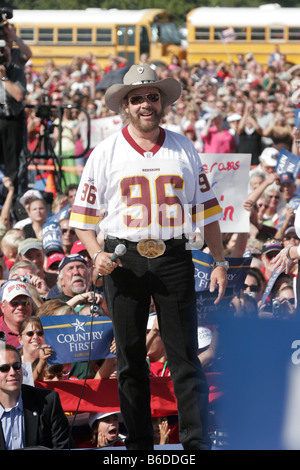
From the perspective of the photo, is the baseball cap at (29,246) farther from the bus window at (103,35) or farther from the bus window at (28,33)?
the bus window at (28,33)

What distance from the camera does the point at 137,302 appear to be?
210 inches

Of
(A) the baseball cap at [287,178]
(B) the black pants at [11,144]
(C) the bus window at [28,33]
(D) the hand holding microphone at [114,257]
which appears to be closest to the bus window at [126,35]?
(C) the bus window at [28,33]

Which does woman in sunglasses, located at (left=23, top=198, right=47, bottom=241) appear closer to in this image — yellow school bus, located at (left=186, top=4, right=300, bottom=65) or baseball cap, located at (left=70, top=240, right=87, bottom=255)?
baseball cap, located at (left=70, top=240, right=87, bottom=255)

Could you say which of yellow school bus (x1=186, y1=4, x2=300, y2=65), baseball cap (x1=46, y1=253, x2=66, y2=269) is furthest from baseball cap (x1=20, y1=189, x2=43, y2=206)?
yellow school bus (x1=186, y1=4, x2=300, y2=65)

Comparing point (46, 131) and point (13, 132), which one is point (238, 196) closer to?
point (13, 132)

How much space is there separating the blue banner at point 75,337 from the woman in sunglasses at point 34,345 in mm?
79

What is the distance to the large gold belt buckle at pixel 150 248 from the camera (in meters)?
5.26

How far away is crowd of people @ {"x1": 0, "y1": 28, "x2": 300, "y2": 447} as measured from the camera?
719cm

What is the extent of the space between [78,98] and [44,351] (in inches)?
542

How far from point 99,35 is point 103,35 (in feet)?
0.41

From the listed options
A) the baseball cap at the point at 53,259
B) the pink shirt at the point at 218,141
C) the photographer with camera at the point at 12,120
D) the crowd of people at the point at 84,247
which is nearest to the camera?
the crowd of people at the point at 84,247

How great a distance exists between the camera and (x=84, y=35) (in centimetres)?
3288

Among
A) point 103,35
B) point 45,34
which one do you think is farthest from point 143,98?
point 45,34
